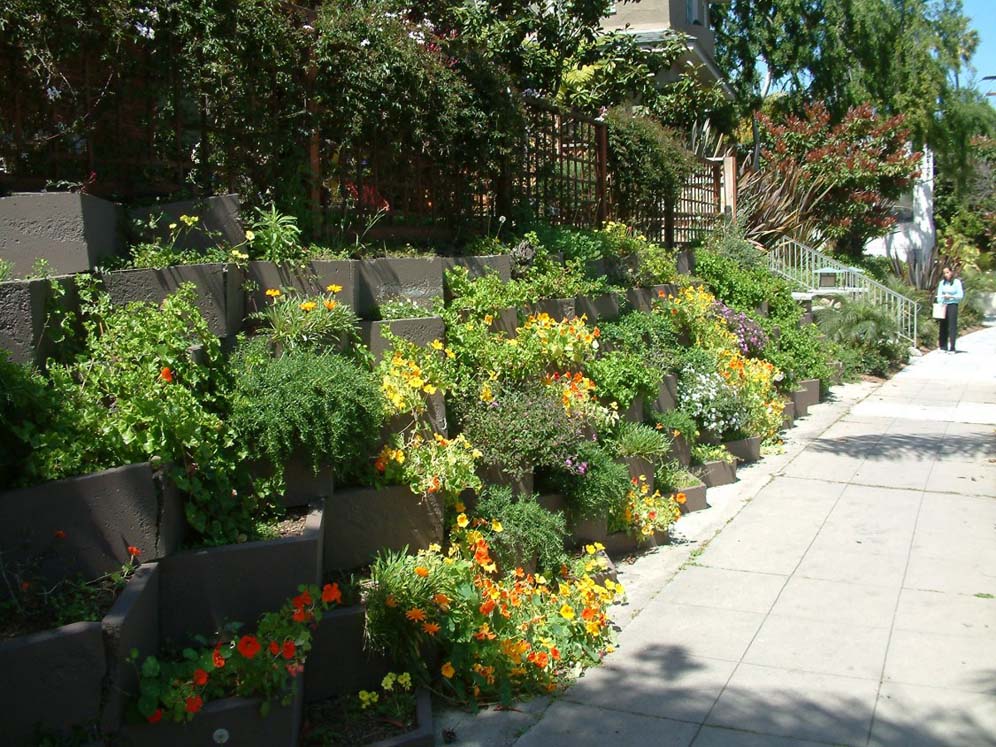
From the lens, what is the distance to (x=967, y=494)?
7.78m

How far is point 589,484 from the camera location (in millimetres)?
6102

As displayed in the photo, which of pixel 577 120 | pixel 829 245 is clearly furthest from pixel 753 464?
pixel 829 245

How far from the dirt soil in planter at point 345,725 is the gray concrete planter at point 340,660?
57mm

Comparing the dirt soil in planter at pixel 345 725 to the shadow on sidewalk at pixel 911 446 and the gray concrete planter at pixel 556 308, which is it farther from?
the shadow on sidewalk at pixel 911 446

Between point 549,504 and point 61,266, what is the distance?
10.2 feet

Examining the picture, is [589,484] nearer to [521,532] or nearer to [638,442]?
[521,532]

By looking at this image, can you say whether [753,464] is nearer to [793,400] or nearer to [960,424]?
[793,400]

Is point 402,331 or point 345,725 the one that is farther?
point 402,331

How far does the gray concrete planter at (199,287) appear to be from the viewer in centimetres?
478

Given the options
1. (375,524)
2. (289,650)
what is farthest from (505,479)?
(289,650)

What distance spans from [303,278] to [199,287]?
0.75 m

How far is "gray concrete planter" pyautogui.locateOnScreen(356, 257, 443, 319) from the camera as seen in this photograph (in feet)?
19.9

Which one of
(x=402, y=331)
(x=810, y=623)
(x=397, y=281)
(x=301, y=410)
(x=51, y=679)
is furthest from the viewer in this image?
(x=397, y=281)

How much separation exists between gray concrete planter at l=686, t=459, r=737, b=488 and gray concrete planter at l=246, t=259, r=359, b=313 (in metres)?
3.75
